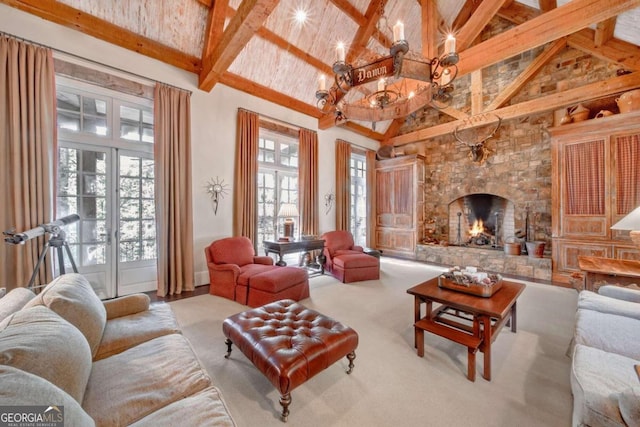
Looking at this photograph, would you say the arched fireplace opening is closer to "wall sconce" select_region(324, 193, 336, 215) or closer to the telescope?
"wall sconce" select_region(324, 193, 336, 215)

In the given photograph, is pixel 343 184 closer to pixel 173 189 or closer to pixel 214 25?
pixel 173 189

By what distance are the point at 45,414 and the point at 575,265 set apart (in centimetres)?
654

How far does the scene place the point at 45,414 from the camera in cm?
71

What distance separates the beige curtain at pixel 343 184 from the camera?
254 inches

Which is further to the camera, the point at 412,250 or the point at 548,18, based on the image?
the point at 412,250

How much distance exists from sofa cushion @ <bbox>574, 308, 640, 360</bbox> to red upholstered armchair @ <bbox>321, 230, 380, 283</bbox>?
9.51 feet

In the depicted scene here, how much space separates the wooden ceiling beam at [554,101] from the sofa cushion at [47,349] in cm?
716

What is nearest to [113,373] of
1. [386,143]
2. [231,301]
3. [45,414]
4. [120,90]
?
[45,414]

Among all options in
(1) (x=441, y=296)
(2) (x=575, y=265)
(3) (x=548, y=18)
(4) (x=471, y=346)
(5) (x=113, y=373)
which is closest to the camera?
(5) (x=113, y=373)

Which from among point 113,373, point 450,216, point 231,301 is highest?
point 450,216

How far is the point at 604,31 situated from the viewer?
4152 mm

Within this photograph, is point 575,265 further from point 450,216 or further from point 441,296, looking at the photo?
point 441,296

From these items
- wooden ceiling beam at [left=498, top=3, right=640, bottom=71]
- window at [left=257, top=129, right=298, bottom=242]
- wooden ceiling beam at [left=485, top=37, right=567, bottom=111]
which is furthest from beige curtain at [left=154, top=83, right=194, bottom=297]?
wooden ceiling beam at [left=498, top=3, right=640, bottom=71]

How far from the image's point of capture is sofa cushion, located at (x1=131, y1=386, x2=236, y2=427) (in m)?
0.97
